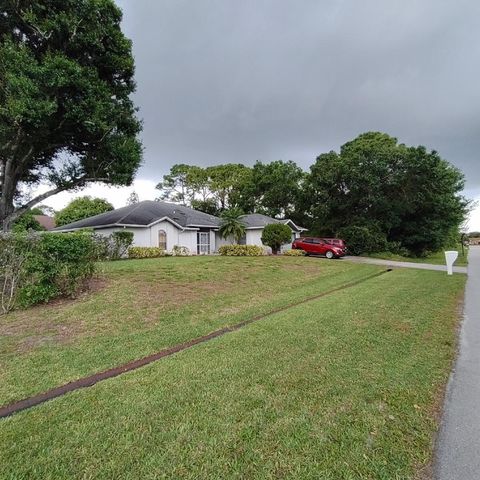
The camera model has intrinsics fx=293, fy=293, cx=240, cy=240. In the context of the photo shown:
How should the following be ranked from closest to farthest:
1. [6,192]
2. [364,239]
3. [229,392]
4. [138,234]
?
[229,392], [6,192], [138,234], [364,239]

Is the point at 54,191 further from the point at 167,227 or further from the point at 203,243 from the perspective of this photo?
the point at 203,243

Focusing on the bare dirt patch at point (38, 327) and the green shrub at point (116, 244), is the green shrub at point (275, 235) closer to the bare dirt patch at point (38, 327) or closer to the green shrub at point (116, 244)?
the green shrub at point (116, 244)

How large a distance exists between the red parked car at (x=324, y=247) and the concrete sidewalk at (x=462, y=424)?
1803 centimetres

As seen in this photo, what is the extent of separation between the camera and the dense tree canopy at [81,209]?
126 ft

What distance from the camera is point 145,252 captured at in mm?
19094

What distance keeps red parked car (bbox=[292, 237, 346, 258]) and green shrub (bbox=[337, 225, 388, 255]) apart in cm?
341

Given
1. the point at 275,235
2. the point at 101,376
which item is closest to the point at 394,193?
the point at 275,235

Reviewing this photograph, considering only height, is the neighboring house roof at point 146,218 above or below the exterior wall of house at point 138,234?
above

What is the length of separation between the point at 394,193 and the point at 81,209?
37551 millimetres

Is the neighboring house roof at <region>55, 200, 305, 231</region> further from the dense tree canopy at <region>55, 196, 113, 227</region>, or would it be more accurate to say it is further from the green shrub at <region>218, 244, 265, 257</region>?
the dense tree canopy at <region>55, 196, 113, 227</region>

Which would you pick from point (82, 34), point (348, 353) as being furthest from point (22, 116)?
point (348, 353)

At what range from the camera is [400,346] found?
4.64 m

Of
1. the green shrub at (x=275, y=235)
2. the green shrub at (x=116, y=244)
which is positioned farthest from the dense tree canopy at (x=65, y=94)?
the green shrub at (x=275, y=235)

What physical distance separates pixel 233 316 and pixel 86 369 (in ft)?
11.1
